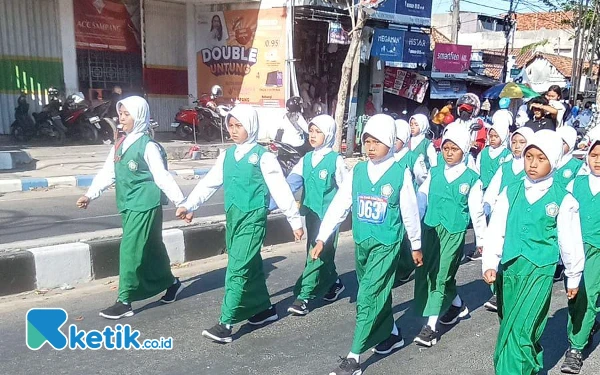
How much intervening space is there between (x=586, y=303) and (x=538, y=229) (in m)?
1.04

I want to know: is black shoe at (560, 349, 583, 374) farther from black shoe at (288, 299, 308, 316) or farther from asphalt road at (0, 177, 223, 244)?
asphalt road at (0, 177, 223, 244)

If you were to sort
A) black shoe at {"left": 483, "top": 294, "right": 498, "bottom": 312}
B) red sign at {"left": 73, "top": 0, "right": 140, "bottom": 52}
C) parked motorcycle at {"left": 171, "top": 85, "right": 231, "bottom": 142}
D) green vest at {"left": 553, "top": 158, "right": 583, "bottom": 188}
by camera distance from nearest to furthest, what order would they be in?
black shoe at {"left": 483, "top": 294, "right": 498, "bottom": 312} < green vest at {"left": 553, "top": 158, "right": 583, "bottom": 188} < red sign at {"left": 73, "top": 0, "right": 140, "bottom": 52} < parked motorcycle at {"left": 171, "top": 85, "right": 231, "bottom": 142}

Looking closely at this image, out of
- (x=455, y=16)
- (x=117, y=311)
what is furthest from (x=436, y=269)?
(x=455, y=16)

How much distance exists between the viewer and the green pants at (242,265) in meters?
4.29

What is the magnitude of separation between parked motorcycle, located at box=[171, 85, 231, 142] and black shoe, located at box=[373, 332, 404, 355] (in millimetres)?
10736

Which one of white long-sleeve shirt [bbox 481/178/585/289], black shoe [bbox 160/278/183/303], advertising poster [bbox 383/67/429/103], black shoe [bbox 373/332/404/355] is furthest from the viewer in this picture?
advertising poster [bbox 383/67/429/103]

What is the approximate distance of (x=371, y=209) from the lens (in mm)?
3922

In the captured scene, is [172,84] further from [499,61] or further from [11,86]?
[499,61]

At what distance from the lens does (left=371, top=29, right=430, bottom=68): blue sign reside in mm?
16547

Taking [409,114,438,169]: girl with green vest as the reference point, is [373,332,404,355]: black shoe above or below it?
below

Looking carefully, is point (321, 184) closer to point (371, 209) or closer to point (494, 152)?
point (371, 209)

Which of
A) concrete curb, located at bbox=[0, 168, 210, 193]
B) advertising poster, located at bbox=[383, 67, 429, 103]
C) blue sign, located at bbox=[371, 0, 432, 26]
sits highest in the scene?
blue sign, located at bbox=[371, 0, 432, 26]

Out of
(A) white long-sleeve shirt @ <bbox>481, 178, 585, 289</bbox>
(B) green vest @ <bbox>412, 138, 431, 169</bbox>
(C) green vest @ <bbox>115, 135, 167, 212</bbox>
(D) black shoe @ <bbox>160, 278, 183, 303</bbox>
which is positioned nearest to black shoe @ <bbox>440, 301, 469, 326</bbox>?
(A) white long-sleeve shirt @ <bbox>481, 178, 585, 289</bbox>

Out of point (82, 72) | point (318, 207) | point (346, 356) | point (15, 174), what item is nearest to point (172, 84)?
point (82, 72)
